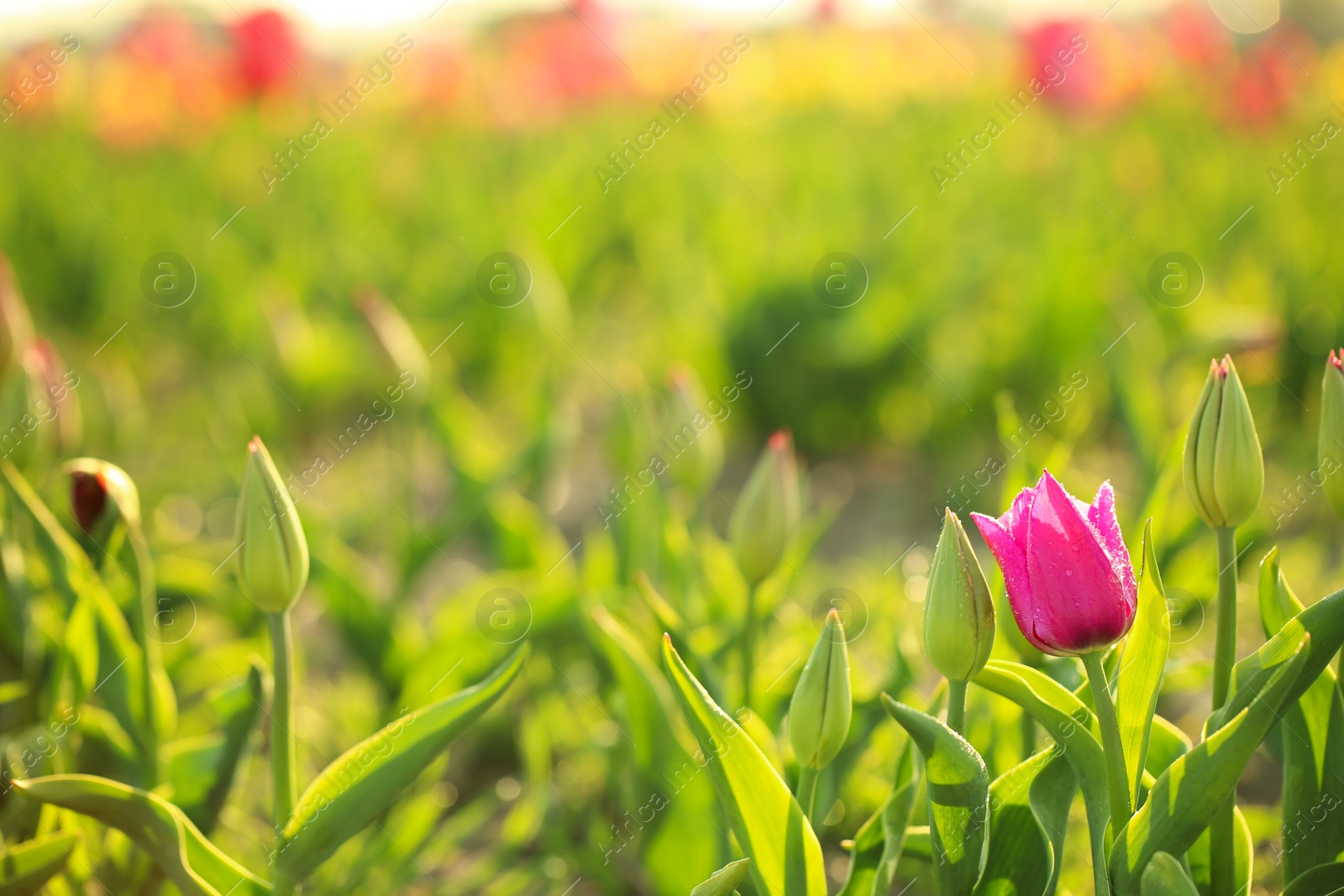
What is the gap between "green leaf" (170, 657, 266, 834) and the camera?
1.01 meters

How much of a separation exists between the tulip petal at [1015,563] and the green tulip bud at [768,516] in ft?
1.38

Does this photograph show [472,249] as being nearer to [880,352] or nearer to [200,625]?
[880,352]

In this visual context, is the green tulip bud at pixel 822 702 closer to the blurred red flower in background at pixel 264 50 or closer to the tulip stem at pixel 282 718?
the tulip stem at pixel 282 718

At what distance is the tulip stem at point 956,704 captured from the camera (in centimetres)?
72

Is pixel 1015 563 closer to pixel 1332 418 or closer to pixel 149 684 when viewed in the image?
pixel 1332 418

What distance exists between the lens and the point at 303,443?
2734mm

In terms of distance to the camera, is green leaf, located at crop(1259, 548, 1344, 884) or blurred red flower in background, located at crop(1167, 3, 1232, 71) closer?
green leaf, located at crop(1259, 548, 1344, 884)

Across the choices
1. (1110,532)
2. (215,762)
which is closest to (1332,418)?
(1110,532)

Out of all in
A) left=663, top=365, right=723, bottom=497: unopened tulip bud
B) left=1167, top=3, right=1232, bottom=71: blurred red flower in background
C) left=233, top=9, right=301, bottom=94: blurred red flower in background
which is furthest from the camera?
left=1167, top=3, right=1232, bottom=71: blurred red flower in background

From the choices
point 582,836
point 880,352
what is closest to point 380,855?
point 582,836

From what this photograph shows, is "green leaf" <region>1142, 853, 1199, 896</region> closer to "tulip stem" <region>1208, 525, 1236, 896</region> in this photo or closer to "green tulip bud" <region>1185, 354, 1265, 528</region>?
"tulip stem" <region>1208, 525, 1236, 896</region>

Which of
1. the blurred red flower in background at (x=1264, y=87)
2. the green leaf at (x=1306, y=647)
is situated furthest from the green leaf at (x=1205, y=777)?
the blurred red flower in background at (x=1264, y=87)

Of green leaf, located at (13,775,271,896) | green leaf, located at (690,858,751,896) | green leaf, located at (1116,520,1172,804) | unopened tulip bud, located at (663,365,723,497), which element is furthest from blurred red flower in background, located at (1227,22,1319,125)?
green leaf, located at (13,775,271,896)

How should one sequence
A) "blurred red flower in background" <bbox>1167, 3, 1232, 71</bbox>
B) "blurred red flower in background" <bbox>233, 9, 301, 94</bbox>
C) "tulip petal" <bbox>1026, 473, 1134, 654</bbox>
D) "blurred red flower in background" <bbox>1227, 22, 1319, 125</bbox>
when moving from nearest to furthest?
"tulip petal" <bbox>1026, 473, 1134, 654</bbox>, "blurred red flower in background" <bbox>1227, 22, 1319, 125</bbox>, "blurred red flower in background" <bbox>233, 9, 301, 94</bbox>, "blurred red flower in background" <bbox>1167, 3, 1232, 71</bbox>
